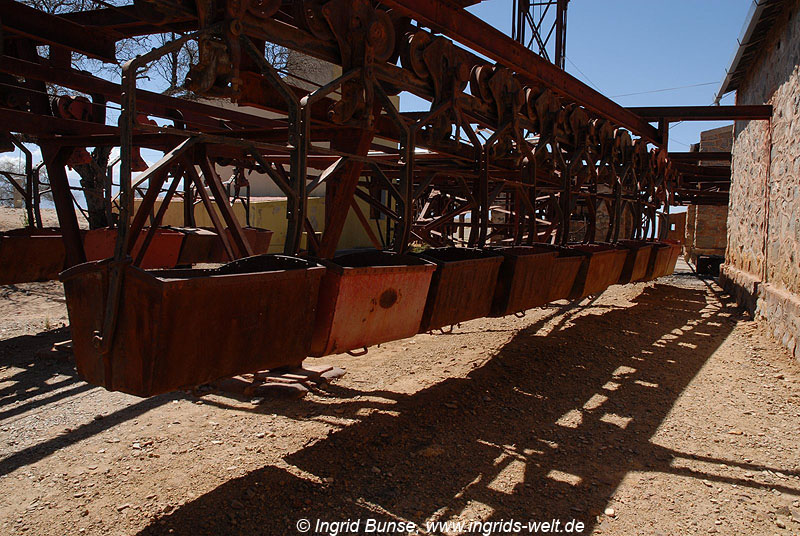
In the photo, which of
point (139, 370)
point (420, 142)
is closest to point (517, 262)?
point (420, 142)

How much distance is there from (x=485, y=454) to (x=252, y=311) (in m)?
1.96

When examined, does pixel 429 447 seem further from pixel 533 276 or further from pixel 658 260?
pixel 658 260

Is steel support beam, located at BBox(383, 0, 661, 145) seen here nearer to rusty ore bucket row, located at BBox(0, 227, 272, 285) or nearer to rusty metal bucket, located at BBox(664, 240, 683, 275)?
rusty ore bucket row, located at BBox(0, 227, 272, 285)

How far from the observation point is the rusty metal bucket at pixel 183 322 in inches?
90.9

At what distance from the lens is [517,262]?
183 inches

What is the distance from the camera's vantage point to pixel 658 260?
31.2ft

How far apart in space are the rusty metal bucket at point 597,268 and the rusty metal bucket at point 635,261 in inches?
5.6

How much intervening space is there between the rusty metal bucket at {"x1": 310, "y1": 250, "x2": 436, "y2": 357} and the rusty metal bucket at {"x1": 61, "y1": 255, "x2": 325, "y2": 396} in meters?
0.18

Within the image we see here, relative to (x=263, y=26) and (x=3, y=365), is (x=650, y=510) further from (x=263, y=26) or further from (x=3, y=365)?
(x=3, y=365)

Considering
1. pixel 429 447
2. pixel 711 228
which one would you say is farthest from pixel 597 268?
pixel 711 228

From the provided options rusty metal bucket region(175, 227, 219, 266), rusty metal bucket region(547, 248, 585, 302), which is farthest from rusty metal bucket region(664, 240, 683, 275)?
rusty metal bucket region(175, 227, 219, 266)

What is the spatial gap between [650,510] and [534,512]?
63 centimetres

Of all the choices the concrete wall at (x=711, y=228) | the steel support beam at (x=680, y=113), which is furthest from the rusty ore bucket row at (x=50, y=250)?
the concrete wall at (x=711, y=228)

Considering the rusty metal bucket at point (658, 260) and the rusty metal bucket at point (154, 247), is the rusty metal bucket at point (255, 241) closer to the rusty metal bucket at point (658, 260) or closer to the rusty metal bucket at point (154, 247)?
the rusty metal bucket at point (154, 247)
